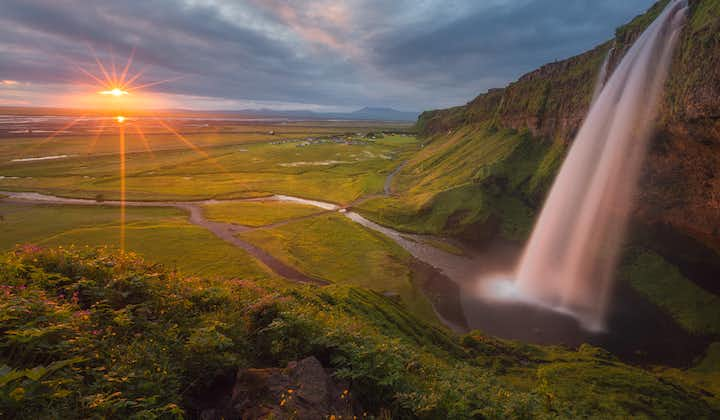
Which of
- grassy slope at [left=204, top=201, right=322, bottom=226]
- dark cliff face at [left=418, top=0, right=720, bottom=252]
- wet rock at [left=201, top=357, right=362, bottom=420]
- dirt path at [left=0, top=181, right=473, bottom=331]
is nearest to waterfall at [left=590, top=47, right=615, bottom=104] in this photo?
dark cliff face at [left=418, top=0, right=720, bottom=252]

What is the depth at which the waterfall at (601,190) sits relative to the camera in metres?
36.1

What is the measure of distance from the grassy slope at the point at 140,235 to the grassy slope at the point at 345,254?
6351mm

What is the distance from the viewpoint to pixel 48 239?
47.2m

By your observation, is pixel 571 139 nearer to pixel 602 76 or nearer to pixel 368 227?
pixel 602 76

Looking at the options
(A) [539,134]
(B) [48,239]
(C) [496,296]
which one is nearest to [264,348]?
(C) [496,296]

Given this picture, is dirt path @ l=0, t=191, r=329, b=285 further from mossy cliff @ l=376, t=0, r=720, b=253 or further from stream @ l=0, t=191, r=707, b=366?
mossy cliff @ l=376, t=0, r=720, b=253

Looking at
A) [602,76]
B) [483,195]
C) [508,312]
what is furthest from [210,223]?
[602,76]

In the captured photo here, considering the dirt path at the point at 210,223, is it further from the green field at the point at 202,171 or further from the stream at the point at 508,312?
the green field at the point at 202,171

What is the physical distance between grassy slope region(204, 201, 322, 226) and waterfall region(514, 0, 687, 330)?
151ft

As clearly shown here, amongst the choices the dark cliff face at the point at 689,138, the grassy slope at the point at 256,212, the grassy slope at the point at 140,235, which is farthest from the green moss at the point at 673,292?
the grassy slope at the point at 256,212

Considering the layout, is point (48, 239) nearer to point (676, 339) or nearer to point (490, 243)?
point (490, 243)

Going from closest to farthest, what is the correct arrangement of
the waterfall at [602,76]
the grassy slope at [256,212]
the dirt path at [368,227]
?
the dirt path at [368,227] → the waterfall at [602,76] → the grassy slope at [256,212]

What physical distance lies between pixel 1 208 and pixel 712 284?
11594 centimetres

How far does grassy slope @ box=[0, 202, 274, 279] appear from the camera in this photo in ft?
135
